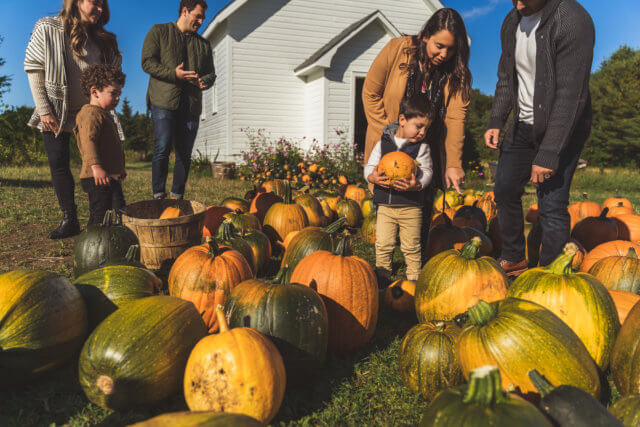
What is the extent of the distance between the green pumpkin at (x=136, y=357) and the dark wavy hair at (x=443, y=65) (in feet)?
9.07

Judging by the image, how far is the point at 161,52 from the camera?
5234mm

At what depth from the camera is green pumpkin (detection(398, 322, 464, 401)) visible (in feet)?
6.59

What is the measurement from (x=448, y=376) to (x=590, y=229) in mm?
3337

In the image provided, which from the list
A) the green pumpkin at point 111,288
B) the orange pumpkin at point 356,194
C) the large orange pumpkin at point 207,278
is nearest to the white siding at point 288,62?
the orange pumpkin at point 356,194

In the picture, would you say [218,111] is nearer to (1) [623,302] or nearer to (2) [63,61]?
(2) [63,61]

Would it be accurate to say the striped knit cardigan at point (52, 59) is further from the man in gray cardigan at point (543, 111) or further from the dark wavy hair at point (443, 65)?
the man in gray cardigan at point (543, 111)

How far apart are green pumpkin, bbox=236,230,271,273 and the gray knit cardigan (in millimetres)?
2377

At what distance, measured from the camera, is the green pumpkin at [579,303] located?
2.05 m


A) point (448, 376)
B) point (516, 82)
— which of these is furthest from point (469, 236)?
point (448, 376)

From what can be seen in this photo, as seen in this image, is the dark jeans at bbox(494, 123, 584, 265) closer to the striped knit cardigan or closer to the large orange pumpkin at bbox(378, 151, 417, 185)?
the large orange pumpkin at bbox(378, 151, 417, 185)

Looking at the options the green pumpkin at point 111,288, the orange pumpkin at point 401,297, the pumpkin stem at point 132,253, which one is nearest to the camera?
the green pumpkin at point 111,288

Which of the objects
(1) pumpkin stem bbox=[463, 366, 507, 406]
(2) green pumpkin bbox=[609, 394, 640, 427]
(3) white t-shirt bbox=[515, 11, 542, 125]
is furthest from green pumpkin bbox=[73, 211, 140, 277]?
(3) white t-shirt bbox=[515, 11, 542, 125]

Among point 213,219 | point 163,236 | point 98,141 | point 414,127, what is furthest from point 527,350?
point 98,141

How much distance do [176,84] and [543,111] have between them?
408 cm
